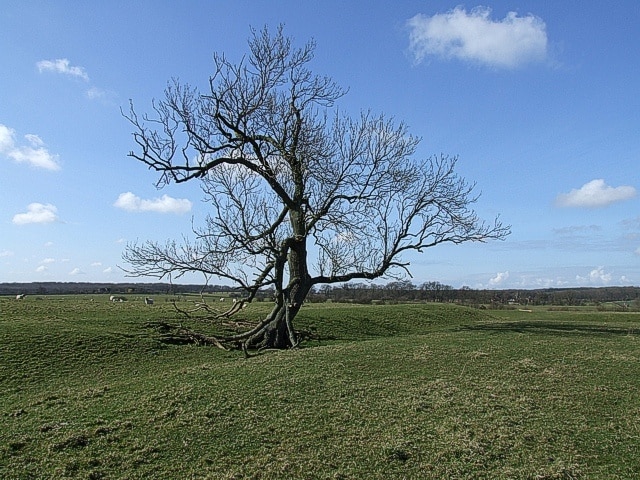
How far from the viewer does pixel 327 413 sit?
27.7 ft

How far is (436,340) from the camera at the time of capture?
16.9 metres

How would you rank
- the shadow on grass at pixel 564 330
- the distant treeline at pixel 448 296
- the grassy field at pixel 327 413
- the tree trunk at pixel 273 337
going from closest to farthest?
the grassy field at pixel 327 413 → the tree trunk at pixel 273 337 → the shadow on grass at pixel 564 330 → the distant treeline at pixel 448 296

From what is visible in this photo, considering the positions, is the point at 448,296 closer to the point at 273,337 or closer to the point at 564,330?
the point at 564,330

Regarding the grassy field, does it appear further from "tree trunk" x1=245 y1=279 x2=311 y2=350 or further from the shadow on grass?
the shadow on grass

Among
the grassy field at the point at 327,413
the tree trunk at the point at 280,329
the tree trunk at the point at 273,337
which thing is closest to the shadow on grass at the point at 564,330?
the grassy field at the point at 327,413

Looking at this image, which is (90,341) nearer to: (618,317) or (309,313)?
(309,313)

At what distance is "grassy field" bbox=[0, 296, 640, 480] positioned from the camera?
263 inches

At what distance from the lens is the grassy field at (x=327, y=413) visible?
21.9ft

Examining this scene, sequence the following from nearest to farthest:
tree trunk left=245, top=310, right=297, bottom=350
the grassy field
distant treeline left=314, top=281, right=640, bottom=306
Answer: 1. the grassy field
2. tree trunk left=245, top=310, right=297, bottom=350
3. distant treeline left=314, top=281, right=640, bottom=306

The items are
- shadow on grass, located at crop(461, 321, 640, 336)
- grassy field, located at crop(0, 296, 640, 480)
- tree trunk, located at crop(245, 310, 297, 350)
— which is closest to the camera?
grassy field, located at crop(0, 296, 640, 480)

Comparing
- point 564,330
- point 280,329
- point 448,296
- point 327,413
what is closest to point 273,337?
point 280,329

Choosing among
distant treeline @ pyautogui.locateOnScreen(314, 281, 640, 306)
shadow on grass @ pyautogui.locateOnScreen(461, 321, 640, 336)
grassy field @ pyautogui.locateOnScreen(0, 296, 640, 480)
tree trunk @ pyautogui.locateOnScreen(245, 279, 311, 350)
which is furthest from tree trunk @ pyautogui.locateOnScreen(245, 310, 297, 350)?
distant treeline @ pyautogui.locateOnScreen(314, 281, 640, 306)

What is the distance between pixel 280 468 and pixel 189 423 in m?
2.00

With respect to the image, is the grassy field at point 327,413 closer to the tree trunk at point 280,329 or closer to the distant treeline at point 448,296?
the tree trunk at point 280,329
